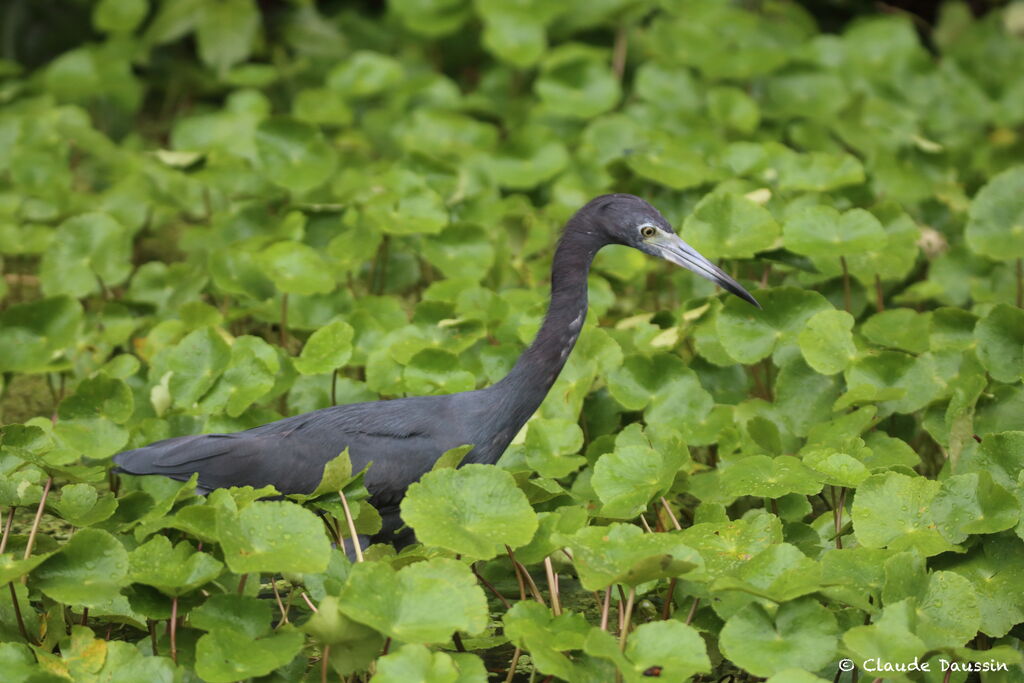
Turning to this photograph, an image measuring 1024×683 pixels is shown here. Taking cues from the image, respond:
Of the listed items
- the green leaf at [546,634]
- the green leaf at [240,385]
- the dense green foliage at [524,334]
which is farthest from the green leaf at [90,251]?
the green leaf at [546,634]

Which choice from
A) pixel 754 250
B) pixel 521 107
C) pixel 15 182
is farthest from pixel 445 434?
pixel 521 107

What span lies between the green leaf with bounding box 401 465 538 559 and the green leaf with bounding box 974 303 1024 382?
1466mm

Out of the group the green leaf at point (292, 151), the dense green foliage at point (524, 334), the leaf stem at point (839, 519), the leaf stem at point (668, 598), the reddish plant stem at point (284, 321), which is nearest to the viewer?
the dense green foliage at point (524, 334)

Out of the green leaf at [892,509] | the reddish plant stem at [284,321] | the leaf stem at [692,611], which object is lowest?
the reddish plant stem at [284,321]

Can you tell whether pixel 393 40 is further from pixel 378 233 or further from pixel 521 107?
pixel 378 233

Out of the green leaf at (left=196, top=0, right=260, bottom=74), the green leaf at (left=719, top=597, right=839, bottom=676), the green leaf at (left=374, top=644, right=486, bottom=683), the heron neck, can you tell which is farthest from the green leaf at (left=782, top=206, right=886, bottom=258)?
the green leaf at (left=196, top=0, right=260, bottom=74)

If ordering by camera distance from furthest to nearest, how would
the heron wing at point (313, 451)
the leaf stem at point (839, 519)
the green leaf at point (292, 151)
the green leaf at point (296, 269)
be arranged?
the green leaf at point (292, 151), the green leaf at point (296, 269), the heron wing at point (313, 451), the leaf stem at point (839, 519)

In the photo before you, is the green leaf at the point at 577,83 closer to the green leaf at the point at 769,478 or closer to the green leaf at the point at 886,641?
the green leaf at the point at 769,478

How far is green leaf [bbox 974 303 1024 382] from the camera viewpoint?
358 cm

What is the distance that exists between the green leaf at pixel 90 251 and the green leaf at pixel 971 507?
9.22 feet

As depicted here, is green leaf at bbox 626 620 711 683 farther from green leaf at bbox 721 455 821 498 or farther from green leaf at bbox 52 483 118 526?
green leaf at bbox 52 483 118 526

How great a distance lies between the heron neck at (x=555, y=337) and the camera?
138 inches

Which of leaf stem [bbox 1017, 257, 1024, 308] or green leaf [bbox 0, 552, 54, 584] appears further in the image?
leaf stem [bbox 1017, 257, 1024, 308]

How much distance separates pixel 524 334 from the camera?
4.00 meters
